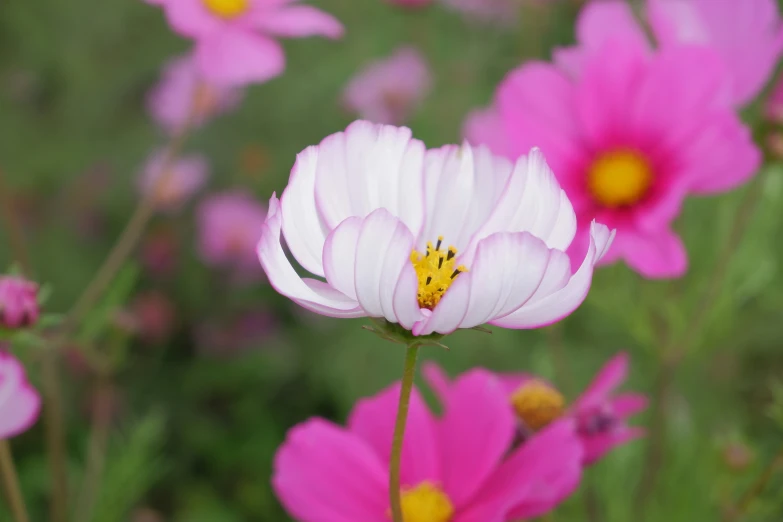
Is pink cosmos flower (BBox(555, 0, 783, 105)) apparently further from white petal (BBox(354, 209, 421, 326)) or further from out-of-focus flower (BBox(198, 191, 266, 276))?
out-of-focus flower (BBox(198, 191, 266, 276))

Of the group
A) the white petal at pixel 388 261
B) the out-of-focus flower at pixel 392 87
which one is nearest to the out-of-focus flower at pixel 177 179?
the out-of-focus flower at pixel 392 87

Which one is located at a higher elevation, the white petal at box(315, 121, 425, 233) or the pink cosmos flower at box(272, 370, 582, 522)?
the white petal at box(315, 121, 425, 233)

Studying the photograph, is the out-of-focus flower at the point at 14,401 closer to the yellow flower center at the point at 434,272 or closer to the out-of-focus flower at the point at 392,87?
the yellow flower center at the point at 434,272

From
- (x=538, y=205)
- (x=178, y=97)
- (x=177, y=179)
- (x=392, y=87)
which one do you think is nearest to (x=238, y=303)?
(x=177, y=179)

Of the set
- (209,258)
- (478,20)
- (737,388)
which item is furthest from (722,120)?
(478,20)

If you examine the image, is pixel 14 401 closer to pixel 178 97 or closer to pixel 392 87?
pixel 178 97

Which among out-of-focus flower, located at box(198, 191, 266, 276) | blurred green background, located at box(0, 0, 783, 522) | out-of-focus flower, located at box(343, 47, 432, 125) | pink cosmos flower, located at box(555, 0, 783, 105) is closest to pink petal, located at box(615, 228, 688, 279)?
pink cosmos flower, located at box(555, 0, 783, 105)
